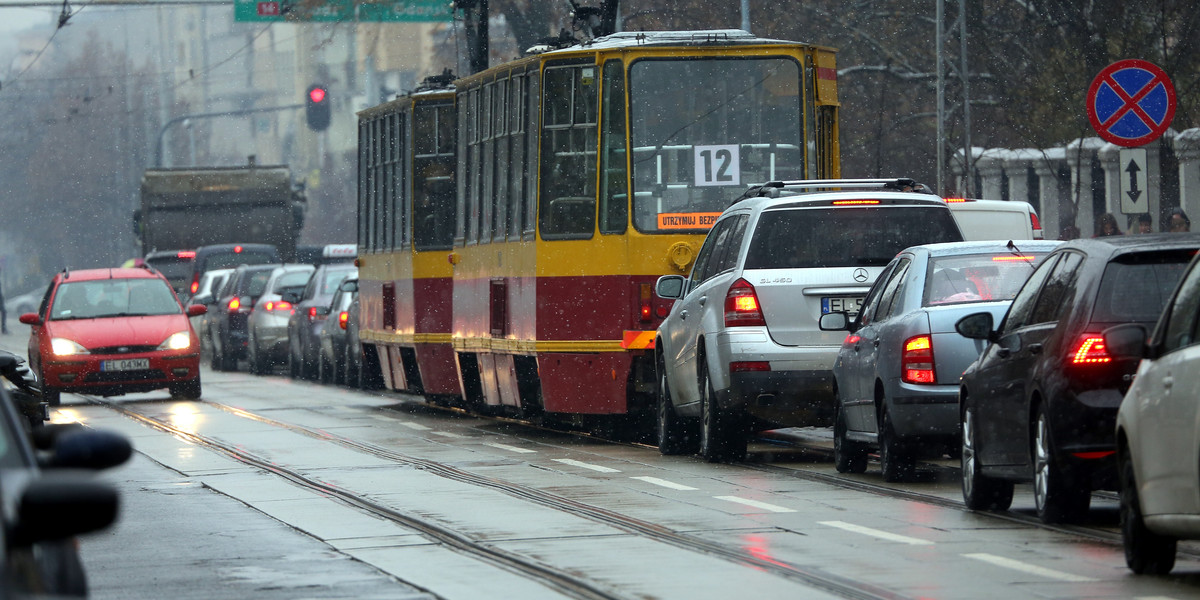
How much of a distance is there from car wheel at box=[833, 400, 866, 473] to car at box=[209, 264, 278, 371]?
2421 centimetres

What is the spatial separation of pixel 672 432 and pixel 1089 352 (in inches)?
273

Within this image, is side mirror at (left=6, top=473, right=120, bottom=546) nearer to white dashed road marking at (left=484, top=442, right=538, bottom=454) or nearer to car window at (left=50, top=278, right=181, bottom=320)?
white dashed road marking at (left=484, top=442, right=538, bottom=454)

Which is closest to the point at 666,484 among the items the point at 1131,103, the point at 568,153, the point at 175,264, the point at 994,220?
the point at 1131,103

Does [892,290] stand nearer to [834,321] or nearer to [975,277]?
[975,277]

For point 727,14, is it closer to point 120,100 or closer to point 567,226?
point 567,226

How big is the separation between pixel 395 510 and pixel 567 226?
241 inches

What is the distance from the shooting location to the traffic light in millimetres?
46969

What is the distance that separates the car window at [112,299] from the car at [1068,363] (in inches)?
697

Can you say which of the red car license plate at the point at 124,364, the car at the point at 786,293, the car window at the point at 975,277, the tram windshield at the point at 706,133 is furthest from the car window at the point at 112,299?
the car window at the point at 975,277

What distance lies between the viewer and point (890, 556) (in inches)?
388

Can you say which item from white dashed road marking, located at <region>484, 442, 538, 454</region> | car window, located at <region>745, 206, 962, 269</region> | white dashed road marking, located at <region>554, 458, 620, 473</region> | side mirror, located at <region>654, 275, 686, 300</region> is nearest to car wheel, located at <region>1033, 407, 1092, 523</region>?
car window, located at <region>745, 206, 962, 269</region>

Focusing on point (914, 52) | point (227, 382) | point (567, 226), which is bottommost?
point (227, 382)

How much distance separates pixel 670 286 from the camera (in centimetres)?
1658

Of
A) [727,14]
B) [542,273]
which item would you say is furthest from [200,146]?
[542,273]
